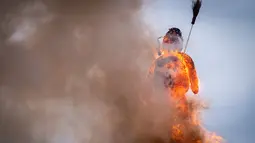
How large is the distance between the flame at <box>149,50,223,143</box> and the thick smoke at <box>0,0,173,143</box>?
300 mm

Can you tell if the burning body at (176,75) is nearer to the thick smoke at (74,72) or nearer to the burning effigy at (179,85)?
the burning effigy at (179,85)

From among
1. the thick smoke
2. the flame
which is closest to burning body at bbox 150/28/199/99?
the flame

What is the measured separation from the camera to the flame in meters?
4.33

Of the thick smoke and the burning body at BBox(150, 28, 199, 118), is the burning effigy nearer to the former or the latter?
the burning body at BBox(150, 28, 199, 118)

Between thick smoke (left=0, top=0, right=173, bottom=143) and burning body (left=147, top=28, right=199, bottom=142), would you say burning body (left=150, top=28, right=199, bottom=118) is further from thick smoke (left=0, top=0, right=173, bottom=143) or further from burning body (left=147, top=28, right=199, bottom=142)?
thick smoke (left=0, top=0, right=173, bottom=143)

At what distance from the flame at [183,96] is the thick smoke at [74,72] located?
0.30m

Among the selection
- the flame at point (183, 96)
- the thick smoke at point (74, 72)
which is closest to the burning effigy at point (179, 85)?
the flame at point (183, 96)

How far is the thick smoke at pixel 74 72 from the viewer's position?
15.0ft

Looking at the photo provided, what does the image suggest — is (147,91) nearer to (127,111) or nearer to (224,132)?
Result: (127,111)

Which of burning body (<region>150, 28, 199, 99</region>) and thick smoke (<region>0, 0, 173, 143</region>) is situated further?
thick smoke (<region>0, 0, 173, 143</region>)

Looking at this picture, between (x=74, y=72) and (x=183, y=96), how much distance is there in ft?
4.34

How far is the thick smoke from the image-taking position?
459 cm

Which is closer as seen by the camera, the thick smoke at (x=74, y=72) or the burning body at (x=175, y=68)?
the burning body at (x=175, y=68)

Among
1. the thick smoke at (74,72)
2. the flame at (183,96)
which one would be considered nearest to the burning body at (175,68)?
the flame at (183,96)
